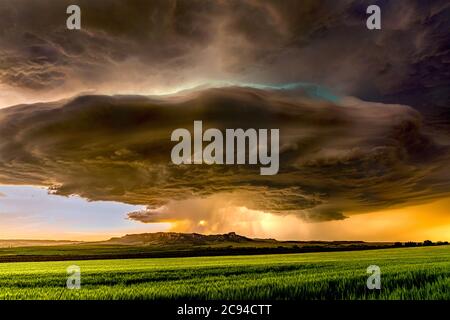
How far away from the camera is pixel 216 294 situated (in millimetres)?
17188

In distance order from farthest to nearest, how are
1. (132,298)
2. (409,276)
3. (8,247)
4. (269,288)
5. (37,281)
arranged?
(8,247) < (37,281) < (409,276) < (269,288) < (132,298)

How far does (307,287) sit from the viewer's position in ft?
62.4
